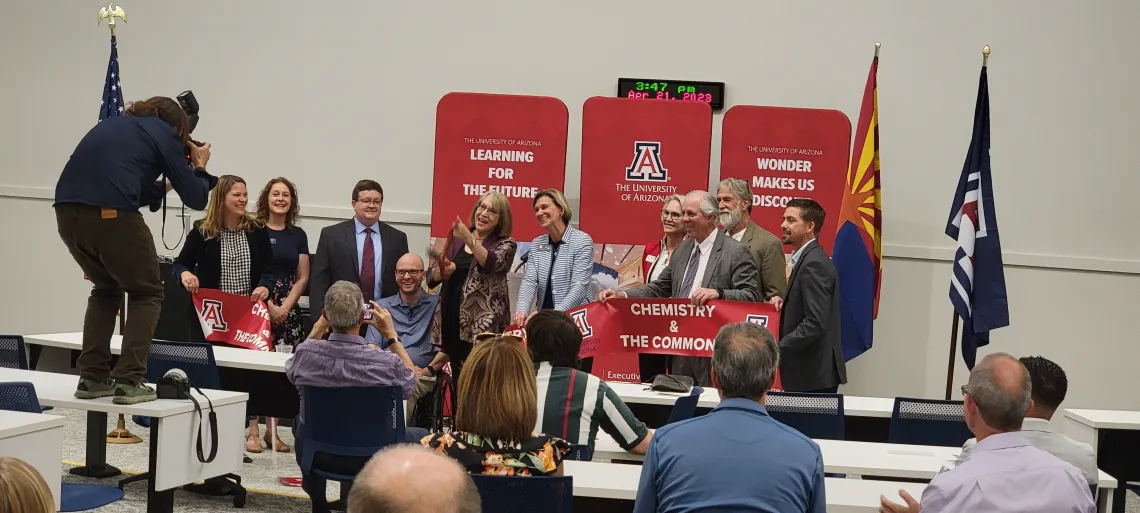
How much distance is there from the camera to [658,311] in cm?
638

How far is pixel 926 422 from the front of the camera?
498 cm

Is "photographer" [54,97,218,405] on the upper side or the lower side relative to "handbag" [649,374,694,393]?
upper

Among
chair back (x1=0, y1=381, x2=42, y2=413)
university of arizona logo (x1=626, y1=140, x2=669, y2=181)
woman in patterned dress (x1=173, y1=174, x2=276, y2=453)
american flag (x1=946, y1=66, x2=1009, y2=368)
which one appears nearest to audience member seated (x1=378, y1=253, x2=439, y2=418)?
woman in patterned dress (x1=173, y1=174, x2=276, y2=453)

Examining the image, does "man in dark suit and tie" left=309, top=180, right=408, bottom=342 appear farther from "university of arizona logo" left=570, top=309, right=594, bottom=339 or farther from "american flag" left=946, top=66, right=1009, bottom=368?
"american flag" left=946, top=66, right=1009, bottom=368

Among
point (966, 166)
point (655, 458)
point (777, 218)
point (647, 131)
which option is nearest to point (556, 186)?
point (647, 131)

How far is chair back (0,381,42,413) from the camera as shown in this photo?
421 centimetres

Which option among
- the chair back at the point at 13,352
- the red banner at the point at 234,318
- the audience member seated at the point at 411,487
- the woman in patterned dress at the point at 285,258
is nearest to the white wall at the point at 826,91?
the woman in patterned dress at the point at 285,258

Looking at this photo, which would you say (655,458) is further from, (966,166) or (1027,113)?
(1027,113)

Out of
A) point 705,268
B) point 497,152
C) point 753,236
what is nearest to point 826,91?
point 753,236

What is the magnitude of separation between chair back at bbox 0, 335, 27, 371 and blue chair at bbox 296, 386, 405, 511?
182 cm

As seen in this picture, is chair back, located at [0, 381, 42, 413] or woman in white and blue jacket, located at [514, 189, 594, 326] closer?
chair back, located at [0, 381, 42, 413]

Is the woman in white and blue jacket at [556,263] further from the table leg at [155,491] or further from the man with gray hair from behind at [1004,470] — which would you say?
the man with gray hair from behind at [1004,470]

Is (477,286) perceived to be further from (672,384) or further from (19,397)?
(19,397)

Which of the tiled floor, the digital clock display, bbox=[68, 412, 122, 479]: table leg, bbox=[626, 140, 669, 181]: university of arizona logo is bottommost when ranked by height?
the tiled floor
